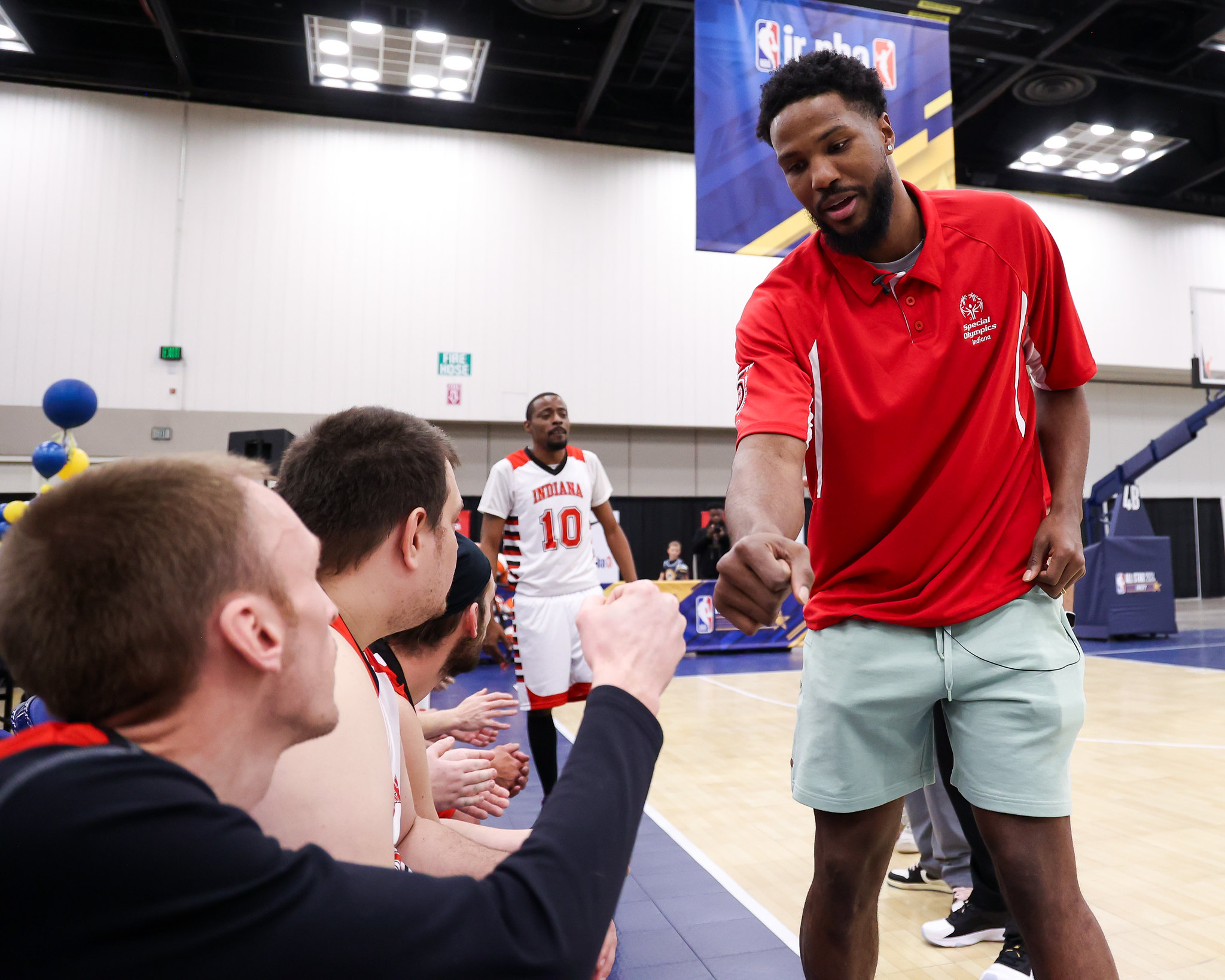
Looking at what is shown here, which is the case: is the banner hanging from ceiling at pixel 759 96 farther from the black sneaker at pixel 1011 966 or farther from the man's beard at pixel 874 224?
the black sneaker at pixel 1011 966

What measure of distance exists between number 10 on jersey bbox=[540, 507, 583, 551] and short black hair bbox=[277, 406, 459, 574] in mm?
3023

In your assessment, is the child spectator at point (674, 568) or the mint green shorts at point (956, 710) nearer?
the mint green shorts at point (956, 710)

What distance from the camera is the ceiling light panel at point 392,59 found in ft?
33.1

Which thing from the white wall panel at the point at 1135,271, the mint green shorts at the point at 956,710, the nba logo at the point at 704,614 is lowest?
the nba logo at the point at 704,614

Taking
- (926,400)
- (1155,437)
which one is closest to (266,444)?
(926,400)

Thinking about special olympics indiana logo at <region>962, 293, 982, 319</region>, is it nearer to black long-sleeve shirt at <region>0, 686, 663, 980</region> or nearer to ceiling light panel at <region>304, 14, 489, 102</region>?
black long-sleeve shirt at <region>0, 686, 663, 980</region>

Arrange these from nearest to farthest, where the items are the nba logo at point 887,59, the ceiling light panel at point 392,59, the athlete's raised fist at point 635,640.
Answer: the athlete's raised fist at point 635,640
the nba logo at point 887,59
the ceiling light panel at point 392,59

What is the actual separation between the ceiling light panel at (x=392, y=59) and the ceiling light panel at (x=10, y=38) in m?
3.36

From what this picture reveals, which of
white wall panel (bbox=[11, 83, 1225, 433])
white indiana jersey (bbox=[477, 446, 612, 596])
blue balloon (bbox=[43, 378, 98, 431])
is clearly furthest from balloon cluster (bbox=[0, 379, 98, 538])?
white wall panel (bbox=[11, 83, 1225, 433])

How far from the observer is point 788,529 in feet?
4.73

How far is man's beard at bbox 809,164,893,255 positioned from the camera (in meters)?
1.77

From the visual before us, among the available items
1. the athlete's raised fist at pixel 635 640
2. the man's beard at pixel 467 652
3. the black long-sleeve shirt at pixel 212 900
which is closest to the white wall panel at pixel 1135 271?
the man's beard at pixel 467 652

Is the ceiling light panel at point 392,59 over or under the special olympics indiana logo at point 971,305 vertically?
over

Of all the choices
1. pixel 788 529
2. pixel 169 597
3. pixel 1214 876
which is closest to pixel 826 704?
pixel 788 529
